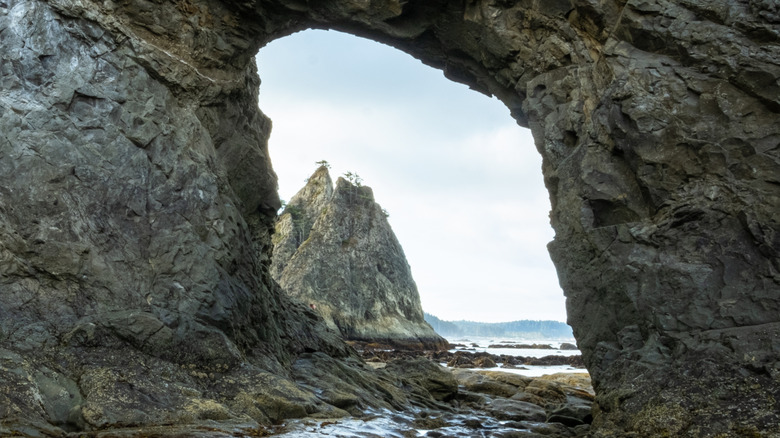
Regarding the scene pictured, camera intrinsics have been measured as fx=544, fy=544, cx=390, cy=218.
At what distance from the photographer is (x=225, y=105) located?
15.0m

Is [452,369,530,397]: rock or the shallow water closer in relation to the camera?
the shallow water

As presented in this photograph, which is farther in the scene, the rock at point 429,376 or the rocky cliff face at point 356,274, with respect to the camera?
the rocky cliff face at point 356,274

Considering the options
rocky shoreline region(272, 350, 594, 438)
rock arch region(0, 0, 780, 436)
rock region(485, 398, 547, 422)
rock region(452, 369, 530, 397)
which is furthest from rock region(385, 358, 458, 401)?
rock arch region(0, 0, 780, 436)

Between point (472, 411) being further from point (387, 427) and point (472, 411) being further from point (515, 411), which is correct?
point (387, 427)

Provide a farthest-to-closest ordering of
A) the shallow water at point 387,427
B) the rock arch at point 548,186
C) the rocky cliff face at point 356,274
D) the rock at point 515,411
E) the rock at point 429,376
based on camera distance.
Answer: the rocky cliff face at point 356,274, the rock at point 429,376, the rock at point 515,411, the rock arch at point 548,186, the shallow water at point 387,427

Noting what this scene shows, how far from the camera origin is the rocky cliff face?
46406 millimetres

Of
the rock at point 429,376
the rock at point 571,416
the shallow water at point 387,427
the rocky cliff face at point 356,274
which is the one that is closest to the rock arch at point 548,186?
the rock at point 571,416

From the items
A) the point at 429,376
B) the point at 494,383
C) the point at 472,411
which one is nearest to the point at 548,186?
the point at 472,411

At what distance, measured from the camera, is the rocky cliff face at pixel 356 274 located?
46.4 m

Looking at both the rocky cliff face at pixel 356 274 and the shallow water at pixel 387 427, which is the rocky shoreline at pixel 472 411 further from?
the rocky cliff face at pixel 356 274

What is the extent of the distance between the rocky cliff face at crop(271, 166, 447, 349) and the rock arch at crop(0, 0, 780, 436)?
31620 mm

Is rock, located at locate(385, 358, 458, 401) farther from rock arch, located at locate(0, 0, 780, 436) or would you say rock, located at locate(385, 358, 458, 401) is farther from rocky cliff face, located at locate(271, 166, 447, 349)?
rocky cliff face, located at locate(271, 166, 447, 349)

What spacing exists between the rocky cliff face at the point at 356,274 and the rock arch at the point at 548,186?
3162 cm

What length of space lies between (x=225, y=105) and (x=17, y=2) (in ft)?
16.5
